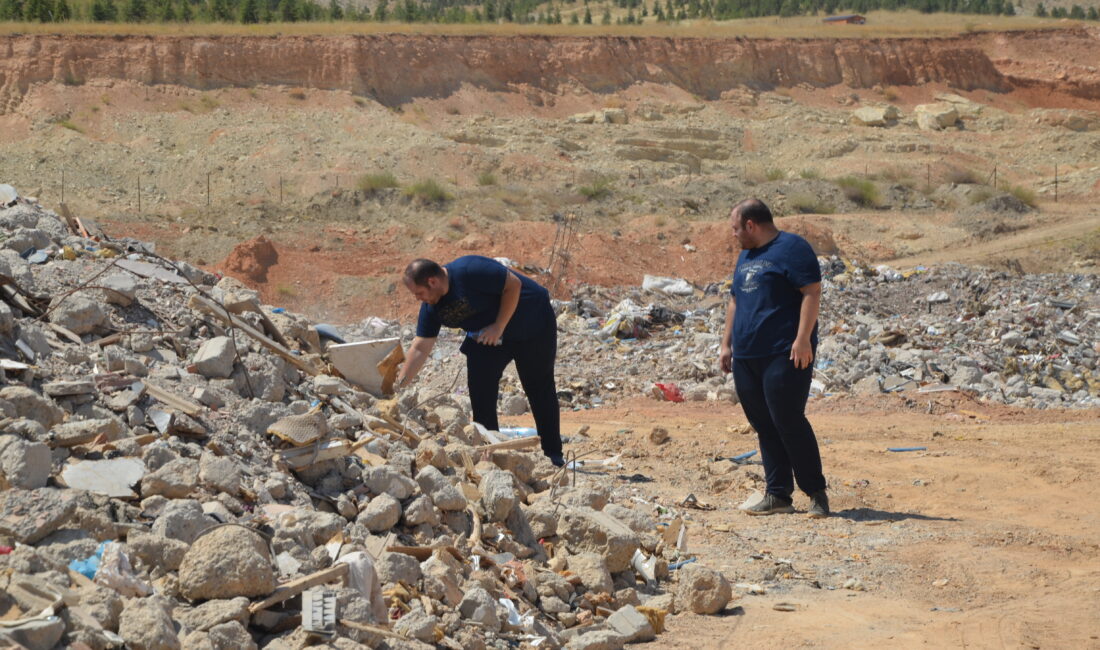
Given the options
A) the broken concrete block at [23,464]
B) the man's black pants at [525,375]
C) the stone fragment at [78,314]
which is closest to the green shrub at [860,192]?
the man's black pants at [525,375]

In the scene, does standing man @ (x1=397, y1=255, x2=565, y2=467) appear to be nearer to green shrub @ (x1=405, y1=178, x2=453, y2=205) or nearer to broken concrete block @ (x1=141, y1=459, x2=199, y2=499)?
broken concrete block @ (x1=141, y1=459, x2=199, y2=499)

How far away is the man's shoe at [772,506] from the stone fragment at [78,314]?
3.56 metres

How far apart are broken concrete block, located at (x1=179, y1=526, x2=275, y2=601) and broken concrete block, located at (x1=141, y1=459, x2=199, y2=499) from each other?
60 centimetres

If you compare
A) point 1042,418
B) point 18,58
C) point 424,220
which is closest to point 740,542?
point 1042,418

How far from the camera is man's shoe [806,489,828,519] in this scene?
615 centimetres

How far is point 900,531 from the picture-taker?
5914 millimetres

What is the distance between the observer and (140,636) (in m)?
3.31

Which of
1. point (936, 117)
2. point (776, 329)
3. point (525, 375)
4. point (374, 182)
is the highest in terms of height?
point (776, 329)

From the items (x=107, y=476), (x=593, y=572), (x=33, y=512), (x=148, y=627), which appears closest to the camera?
(x=148, y=627)

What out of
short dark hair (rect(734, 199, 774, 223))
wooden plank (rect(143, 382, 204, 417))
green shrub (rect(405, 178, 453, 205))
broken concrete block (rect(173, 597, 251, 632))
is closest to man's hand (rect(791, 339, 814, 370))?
short dark hair (rect(734, 199, 774, 223))

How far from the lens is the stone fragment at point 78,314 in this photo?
5602mm

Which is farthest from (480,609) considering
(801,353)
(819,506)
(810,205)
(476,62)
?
(476,62)

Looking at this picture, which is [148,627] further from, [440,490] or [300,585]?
[440,490]

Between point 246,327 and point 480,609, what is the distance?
9.03ft
